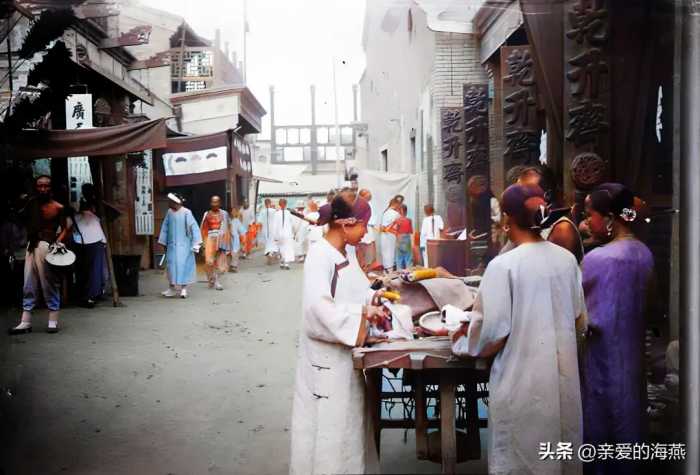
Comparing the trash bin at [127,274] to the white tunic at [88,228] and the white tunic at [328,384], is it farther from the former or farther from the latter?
the white tunic at [328,384]

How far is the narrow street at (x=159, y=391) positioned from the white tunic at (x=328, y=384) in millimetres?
911

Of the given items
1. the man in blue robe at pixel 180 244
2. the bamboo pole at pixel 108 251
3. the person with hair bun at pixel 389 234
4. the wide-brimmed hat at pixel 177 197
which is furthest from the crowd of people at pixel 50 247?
the person with hair bun at pixel 389 234

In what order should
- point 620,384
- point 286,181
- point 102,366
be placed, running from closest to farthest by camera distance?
1. point 620,384
2. point 286,181
3. point 102,366

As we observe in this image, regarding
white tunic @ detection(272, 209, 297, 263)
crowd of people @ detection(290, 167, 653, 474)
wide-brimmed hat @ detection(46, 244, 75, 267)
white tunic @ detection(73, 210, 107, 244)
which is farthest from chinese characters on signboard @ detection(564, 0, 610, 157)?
white tunic @ detection(73, 210, 107, 244)

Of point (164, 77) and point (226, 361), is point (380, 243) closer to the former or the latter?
point (226, 361)

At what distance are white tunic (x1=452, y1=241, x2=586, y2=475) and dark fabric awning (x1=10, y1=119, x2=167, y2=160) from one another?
13.4 ft

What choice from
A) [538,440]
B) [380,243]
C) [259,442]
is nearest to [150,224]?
[380,243]

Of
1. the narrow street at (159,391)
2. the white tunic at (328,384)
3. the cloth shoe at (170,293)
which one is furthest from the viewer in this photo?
the cloth shoe at (170,293)

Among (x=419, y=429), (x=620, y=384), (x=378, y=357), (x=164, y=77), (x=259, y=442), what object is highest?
(x=164, y=77)

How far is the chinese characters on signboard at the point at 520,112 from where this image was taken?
20.6 ft

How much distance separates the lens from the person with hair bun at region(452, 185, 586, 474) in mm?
3053

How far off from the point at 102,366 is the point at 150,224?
1.99 m

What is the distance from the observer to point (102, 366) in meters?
6.32

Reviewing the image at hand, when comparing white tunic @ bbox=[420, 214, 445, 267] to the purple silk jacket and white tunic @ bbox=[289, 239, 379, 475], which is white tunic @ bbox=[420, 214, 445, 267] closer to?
the purple silk jacket
